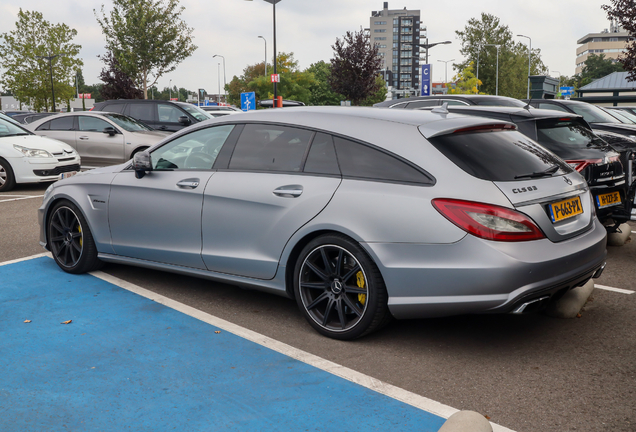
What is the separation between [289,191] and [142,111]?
42.1 feet

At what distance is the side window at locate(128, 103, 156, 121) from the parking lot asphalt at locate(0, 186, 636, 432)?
36.9 feet

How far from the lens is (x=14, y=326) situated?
446 centimetres

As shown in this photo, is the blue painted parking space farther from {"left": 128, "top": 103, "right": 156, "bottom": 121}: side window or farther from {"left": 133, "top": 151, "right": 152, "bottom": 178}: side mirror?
{"left": 128, "top": 103, "right": 156, "bottom": 121}: side window

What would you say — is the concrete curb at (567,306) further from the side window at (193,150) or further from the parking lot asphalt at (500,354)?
the side window at (193,150)

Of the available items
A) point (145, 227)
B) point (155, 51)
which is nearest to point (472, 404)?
point (145, 227)

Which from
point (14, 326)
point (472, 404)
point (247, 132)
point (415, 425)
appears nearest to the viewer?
point (415, 425)

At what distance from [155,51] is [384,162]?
3577cm

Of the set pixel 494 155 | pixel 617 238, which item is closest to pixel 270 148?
pixel 494 155

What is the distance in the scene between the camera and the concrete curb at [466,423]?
2.78 metres

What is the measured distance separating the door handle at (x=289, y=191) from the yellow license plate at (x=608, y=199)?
132 inches

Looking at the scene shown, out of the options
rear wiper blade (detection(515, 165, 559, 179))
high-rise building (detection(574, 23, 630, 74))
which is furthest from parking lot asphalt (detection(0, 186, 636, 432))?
high-rise building (detection(574, 23, 630, 74))

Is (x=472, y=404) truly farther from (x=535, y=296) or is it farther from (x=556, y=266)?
(x=556, y=266)

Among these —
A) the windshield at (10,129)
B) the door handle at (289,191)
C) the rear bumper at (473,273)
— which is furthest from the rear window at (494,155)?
the windshield at (10,129)

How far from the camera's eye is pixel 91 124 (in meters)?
14.7
